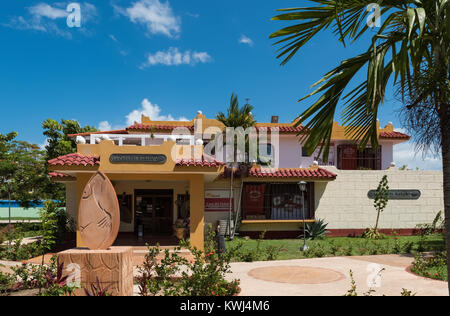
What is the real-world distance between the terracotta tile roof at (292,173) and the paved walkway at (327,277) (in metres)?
6.00

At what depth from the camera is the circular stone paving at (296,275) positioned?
9891 mm

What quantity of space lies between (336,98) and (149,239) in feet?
43.5

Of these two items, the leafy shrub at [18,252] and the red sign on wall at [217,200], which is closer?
the leafy shrub at [18,252]

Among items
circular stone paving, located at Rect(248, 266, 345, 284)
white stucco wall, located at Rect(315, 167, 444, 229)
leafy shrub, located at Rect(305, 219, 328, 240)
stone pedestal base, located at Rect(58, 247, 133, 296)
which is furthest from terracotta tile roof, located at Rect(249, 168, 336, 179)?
stone pedestal base, located at Rect(58, 247, 133, 296)

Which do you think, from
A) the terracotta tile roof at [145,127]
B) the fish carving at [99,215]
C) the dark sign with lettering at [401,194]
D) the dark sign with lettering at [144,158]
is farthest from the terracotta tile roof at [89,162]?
the dark sign with lettering at [401,194]

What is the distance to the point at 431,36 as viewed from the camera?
3949 mm

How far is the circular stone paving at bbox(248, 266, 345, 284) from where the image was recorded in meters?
9.89

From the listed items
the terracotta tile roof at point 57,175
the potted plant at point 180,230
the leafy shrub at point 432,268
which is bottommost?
the leafy shrub at point 432,268

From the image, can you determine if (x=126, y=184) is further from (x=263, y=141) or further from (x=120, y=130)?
(x=263, y=141)

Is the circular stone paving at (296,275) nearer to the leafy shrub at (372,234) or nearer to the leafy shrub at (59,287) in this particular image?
the leafy shrub at (59,287)

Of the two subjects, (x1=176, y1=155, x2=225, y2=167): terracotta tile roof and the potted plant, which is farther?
the potted plant

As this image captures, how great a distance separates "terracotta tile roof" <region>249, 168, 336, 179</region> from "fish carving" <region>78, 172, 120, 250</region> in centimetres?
1208

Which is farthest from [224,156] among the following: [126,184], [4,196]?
[4,196]

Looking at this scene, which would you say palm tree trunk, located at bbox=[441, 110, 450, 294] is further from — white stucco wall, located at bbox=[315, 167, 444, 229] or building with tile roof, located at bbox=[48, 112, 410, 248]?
white stucco wall, located at bbox=[315, 167, 444, 229]
